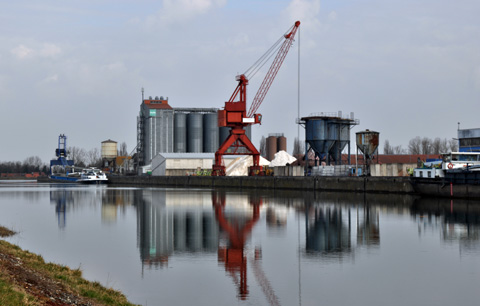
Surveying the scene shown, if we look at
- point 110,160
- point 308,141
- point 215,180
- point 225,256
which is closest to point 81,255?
point 225,256

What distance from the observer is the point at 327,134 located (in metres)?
81.4

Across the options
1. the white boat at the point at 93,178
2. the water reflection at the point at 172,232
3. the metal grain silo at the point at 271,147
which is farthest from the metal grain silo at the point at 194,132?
the water reflection at the point at 172,232

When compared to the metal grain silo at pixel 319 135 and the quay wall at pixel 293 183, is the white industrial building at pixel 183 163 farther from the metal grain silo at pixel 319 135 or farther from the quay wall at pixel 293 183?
the metal grain silo at pixel 319 135

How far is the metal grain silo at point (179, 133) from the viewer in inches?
4719

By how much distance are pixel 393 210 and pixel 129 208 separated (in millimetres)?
20396

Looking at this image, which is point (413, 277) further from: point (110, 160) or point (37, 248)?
point (110, 160)

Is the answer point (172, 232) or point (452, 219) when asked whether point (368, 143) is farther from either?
point (172, 232)

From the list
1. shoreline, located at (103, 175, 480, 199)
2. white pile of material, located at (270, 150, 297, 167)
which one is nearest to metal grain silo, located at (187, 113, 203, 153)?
shoreline, located at (103, 175, 480, 199)

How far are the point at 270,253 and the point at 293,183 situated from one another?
53538 millimetres

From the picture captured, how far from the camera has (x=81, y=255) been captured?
2275cm

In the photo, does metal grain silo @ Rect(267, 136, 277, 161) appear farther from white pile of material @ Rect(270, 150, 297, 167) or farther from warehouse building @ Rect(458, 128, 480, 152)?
warehouse building @ Rect(458, 128, 480, 152)

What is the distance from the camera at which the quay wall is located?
60969 millimetres

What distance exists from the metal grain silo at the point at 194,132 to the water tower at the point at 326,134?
4104cm

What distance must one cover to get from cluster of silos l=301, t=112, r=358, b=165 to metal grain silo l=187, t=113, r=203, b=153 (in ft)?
135
